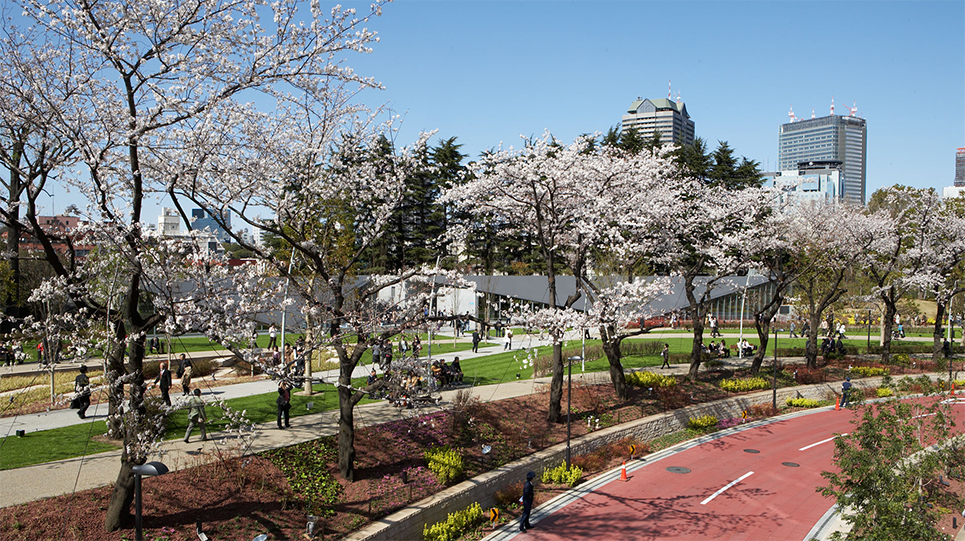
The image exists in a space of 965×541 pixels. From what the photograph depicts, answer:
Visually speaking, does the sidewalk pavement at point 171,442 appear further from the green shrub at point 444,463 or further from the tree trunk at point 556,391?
the green shrub at point 444,463

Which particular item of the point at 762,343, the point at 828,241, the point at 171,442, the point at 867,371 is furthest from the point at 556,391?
the point at 867,371

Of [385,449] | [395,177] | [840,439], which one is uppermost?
[395,177]

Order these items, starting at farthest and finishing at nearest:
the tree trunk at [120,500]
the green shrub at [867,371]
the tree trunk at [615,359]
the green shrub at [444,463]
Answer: the green shrub at [867,371] < the tree trunk at [615,359] < the green shrub at [444,463] < the tree trunk at [120,500]

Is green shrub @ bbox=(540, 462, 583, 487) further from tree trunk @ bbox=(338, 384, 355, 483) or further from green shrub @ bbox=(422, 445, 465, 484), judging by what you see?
tree trunk @ bbox=(338, 384, 355, 483)

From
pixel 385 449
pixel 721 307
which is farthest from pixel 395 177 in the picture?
pixel 721 307

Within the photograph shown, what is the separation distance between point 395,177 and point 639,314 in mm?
9711

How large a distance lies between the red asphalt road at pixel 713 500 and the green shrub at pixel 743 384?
17.3ft

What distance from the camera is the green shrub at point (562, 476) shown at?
19.7 m

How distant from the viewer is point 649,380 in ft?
92.6

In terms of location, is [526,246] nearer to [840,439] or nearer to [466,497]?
[466,497]

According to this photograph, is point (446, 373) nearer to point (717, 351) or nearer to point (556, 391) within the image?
point (556, 391)

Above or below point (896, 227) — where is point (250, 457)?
below

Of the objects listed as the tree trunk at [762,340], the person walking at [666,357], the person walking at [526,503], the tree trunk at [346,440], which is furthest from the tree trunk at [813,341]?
the tree trunk at [346,440]

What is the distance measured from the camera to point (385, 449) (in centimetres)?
1766
